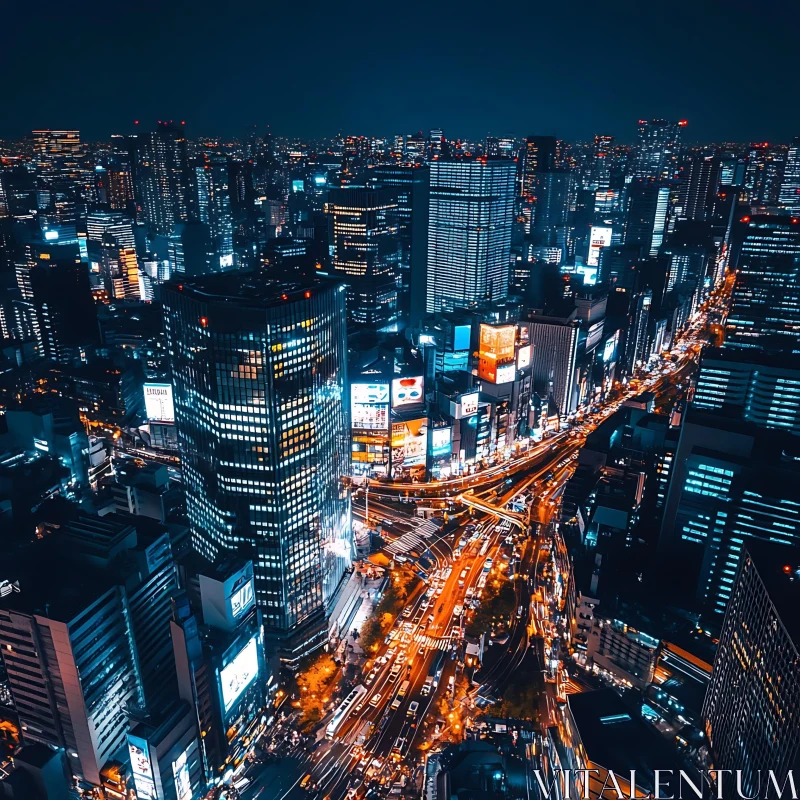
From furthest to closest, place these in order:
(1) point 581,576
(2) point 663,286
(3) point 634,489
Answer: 1. (2) point 663,286
2. (3) point 634,489
3. (1) point 581,576

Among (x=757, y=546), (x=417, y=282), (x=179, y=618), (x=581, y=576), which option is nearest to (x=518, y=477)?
(x=581, y=576)

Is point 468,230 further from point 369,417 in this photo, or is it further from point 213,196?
point 213,196

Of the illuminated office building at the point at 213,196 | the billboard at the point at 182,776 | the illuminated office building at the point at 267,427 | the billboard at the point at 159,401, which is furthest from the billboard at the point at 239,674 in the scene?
the illuminated office building at the point at 213,196

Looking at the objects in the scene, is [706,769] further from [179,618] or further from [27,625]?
[27,625]

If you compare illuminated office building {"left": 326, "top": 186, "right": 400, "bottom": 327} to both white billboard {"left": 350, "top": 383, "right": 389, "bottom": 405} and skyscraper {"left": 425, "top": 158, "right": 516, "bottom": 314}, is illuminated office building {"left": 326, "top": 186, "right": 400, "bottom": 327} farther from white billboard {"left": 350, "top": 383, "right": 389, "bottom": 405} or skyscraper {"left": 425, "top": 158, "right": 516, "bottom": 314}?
white billboard {"left": 350, "top": 383, "right": 389, "bottom": 405}

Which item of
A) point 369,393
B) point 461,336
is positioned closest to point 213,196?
point 461,336

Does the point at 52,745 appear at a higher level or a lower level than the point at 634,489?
lower

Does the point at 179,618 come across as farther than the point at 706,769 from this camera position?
No
